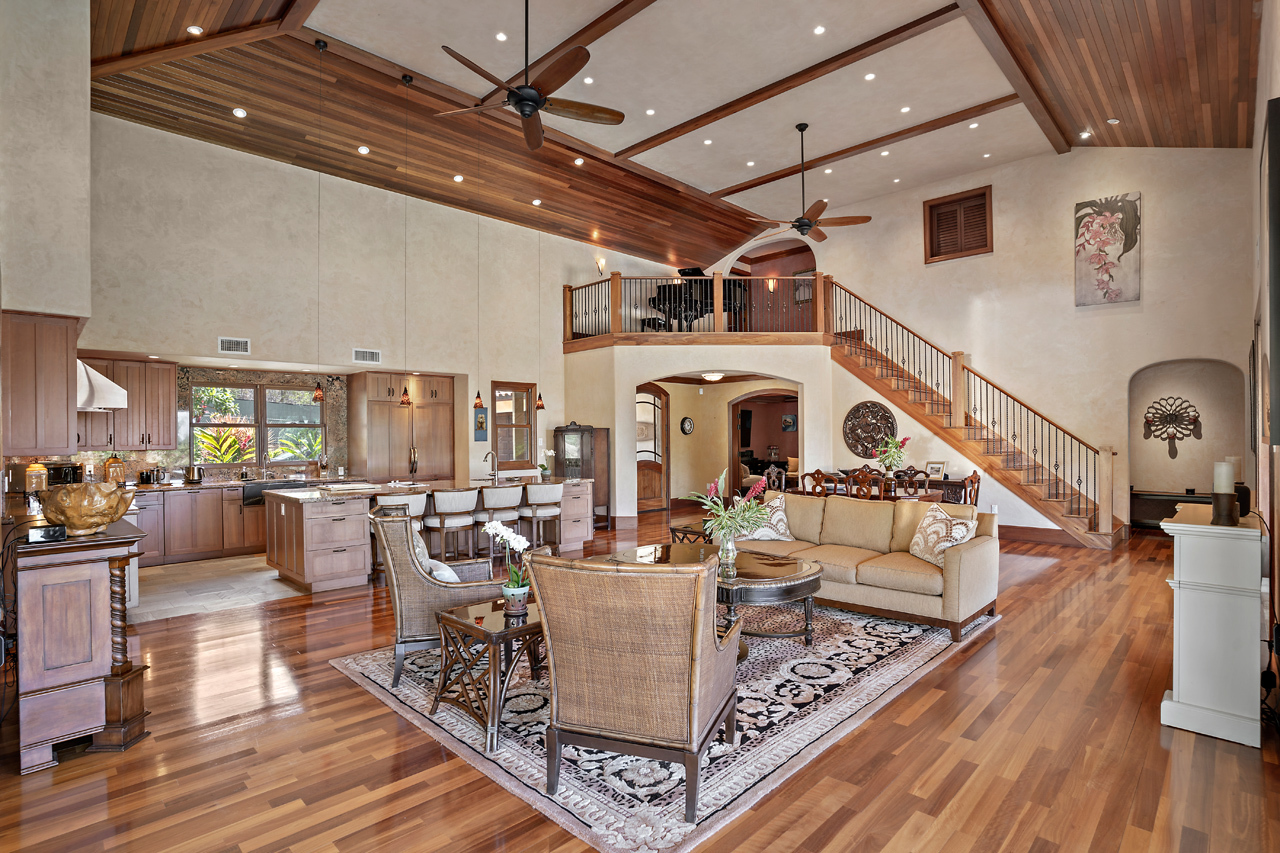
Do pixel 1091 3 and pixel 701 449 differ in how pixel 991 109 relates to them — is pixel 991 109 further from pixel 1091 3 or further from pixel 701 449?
pixel 701 449

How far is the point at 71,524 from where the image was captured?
3.15 m

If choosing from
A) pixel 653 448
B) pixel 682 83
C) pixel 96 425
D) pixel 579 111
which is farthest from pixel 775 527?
pixel 96 425

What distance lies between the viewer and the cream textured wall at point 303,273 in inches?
275

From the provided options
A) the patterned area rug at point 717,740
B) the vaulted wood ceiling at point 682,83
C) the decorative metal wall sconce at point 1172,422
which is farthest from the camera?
the decorative metal wall sconce at point 1172,422

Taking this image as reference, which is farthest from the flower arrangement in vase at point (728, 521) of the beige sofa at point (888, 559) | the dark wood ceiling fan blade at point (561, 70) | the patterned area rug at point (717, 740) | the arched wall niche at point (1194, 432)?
the arched wall niche at point (1194, 432)

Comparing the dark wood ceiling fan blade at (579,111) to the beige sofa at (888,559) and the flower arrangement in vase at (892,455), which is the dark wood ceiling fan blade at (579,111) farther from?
the flower arrangement in vase at (892,455)

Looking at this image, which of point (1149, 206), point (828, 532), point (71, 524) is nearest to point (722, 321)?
point (828, 532)

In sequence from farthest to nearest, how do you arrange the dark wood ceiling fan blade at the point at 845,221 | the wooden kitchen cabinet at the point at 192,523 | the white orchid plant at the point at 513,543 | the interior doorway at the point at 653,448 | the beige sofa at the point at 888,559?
the interior doorway at the point at 653,448 → the dark wood ceiling fan blade at the point at 845,221 → the wooden kitchen cabinet at the point at 192,523 → the beige sofa at the point at 888,559 → the white orchid plant at the point at 513,543

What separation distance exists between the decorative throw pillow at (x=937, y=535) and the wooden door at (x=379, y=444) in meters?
7.06

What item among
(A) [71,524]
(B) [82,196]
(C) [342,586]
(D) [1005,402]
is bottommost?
(C) [342,586]

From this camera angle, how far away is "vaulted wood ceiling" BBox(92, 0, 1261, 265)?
568cm

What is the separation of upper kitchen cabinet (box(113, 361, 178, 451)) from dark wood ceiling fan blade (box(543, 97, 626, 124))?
5865 mm

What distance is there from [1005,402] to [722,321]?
450 centimetres

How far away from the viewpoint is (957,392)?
9.55 meters
